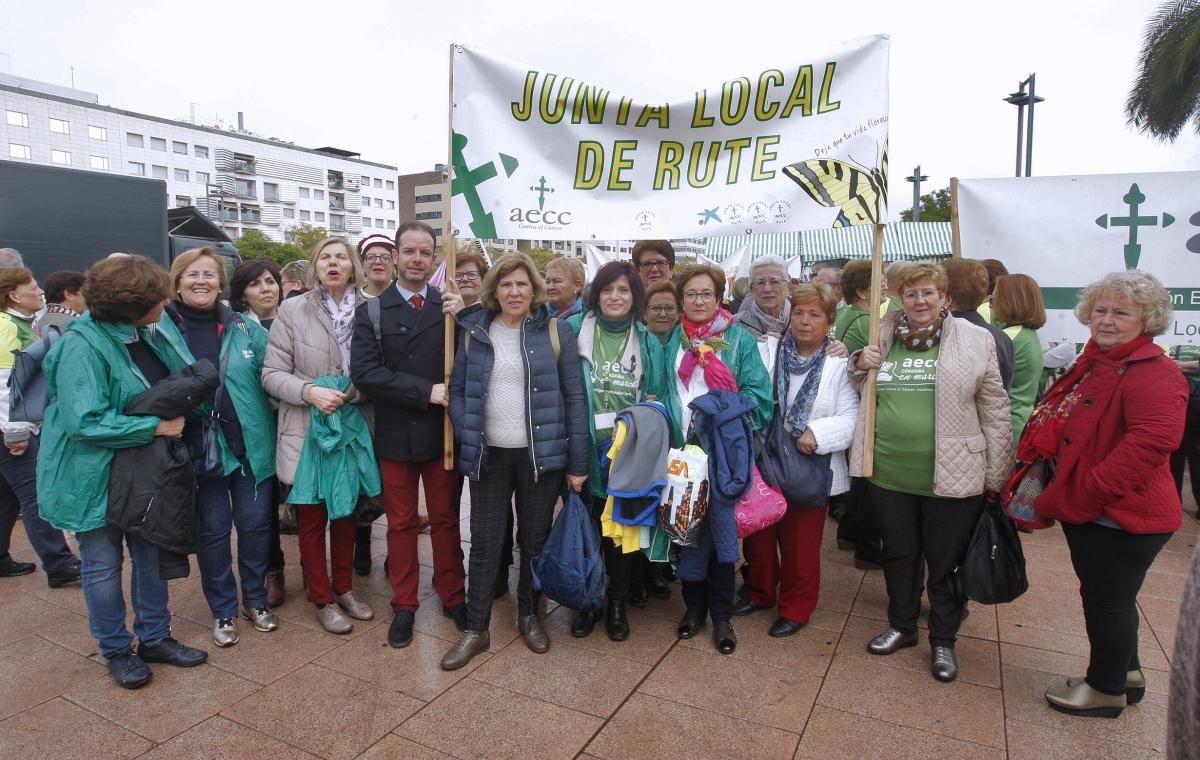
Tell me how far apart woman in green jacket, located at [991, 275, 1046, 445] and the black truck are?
451 inches

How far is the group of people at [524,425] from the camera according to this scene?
10.7 feet

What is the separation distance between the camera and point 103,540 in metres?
3.38

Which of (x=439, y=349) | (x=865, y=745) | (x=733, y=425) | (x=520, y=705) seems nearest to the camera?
(x=865, y=745)

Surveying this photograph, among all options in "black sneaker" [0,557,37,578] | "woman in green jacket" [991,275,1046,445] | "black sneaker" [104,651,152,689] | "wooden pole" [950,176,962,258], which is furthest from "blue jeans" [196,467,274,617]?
"wooden pole" [950,176,962,258]

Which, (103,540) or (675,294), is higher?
(675,294)

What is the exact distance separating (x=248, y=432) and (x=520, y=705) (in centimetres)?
199

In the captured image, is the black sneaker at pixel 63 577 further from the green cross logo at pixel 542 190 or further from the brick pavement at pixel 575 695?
the green cross logo at pixel 542 190

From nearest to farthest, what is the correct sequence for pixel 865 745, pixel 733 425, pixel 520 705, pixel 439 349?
→ pixel 865 745, pixel 520 705, pixel 733 425, pixel 439 349

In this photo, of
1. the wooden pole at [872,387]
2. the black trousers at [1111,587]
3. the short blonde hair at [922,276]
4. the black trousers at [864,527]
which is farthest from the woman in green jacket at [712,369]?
the black trousers at [864,527]

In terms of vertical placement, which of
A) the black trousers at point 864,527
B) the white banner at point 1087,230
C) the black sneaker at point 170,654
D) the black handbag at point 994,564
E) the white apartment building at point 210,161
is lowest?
the black sneaker at point 170,654

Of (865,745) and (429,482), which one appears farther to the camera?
(429,482)

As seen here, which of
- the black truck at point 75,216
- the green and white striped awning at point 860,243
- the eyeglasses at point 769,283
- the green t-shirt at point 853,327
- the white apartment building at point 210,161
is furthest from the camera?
the white apartment building at point 210,161

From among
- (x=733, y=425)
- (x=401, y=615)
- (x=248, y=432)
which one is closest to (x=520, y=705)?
(x=401, y=615)

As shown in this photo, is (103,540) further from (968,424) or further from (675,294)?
(968,424)
